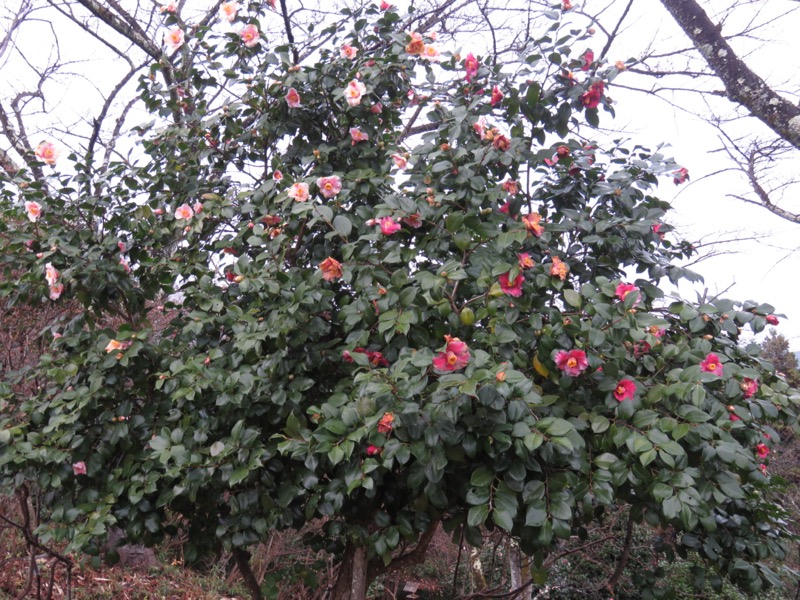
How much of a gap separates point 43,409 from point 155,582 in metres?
3.28

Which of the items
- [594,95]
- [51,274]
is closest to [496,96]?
[594,95]

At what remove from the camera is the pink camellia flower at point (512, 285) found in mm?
1465

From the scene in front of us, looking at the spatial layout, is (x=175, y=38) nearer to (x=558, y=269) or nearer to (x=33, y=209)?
(x=33, y=209)

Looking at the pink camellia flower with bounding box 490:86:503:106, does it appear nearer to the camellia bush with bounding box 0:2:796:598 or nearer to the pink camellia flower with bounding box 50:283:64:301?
the camellia bush with bounding box 0:2:796:598

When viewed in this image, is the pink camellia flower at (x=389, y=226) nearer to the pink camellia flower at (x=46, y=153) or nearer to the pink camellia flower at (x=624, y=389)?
the pink camellia flower at (x=624, y=389)

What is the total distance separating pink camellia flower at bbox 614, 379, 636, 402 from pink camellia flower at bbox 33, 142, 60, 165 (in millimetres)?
1988

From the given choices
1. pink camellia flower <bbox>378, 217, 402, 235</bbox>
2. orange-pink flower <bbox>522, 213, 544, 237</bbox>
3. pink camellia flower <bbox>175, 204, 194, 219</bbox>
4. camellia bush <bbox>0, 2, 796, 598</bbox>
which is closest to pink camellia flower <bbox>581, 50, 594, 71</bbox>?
camellia bush <bbox>0, 2, 796, 598</bbox>

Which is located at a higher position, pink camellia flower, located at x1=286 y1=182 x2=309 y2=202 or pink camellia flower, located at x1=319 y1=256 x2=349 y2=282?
pink camellia flower, located at x1=286 y1=182 x2=309 y2=202

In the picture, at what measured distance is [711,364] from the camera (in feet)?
4.88

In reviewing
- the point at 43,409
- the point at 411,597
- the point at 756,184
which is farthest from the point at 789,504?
the point at 43,409

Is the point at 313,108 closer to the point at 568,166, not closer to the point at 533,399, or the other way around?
the point at 568,166

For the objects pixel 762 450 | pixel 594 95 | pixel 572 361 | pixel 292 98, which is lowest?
pixel 762 450

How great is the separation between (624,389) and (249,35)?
5.91 ft

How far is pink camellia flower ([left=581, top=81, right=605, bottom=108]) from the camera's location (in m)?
1.80
